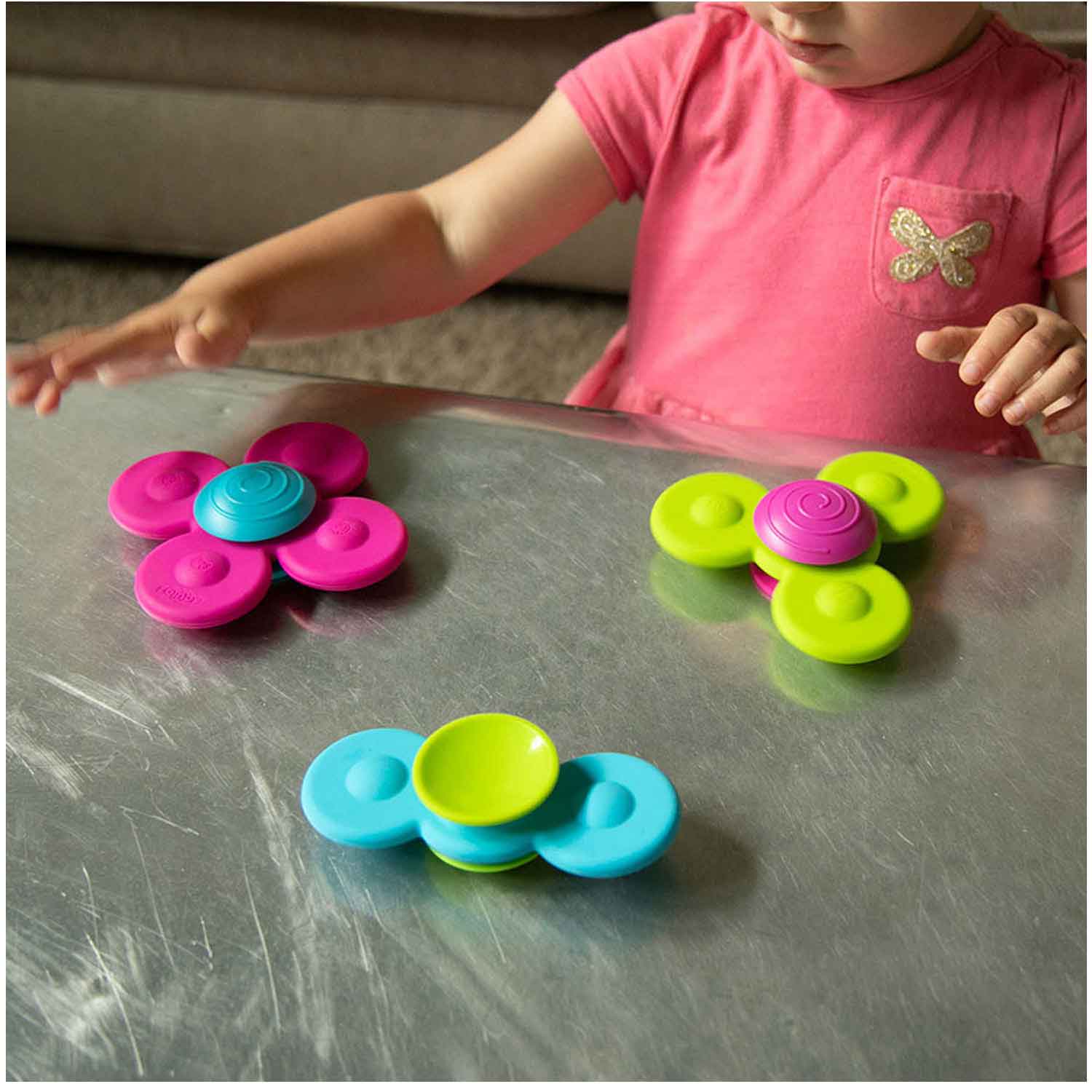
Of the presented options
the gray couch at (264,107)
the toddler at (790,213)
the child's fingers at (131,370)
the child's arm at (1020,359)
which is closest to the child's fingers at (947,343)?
the child's arm at (1020,359)

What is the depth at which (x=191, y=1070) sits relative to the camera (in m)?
0.37

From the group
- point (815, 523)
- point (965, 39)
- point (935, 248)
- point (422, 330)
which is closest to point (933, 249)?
point (935, 248)

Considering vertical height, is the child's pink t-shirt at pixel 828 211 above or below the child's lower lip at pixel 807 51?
below

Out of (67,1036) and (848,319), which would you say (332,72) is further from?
(67,1036)

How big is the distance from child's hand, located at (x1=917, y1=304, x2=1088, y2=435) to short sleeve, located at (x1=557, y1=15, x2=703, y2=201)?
249 mm

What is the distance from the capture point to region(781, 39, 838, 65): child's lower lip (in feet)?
2.14

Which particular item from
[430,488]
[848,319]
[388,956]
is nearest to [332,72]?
[848,319]

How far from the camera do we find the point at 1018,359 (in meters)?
0.58

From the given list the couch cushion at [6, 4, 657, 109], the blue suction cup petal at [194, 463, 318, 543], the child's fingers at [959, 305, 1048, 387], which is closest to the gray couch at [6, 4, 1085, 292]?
the couch cushion at [6, 4, 657, 109]

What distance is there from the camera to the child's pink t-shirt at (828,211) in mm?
723

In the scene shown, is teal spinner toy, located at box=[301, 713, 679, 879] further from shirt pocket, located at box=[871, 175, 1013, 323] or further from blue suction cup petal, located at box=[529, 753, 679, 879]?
shirt pocket, located at box=[871, 175, 1013, 323]

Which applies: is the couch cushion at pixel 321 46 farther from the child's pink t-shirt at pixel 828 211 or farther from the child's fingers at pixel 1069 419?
the child's fingers at pixel 1069 419

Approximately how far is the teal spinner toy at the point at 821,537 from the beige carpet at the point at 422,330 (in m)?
0.74

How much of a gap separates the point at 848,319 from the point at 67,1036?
58cm
